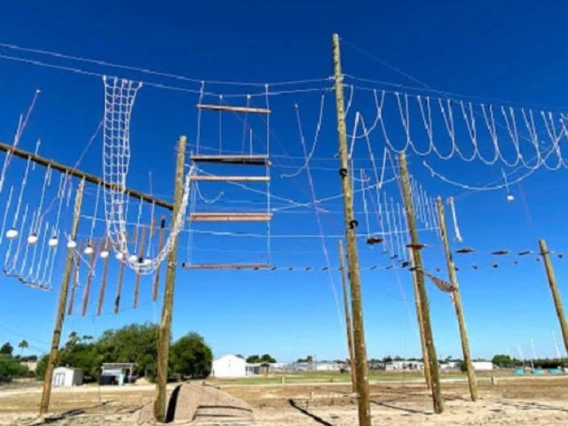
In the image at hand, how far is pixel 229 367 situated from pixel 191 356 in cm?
2958

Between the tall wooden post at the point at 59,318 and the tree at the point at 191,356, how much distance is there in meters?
54.7

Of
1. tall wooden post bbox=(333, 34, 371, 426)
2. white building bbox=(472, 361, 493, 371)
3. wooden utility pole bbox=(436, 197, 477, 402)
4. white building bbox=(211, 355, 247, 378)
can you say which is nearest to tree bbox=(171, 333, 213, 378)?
white building bbox=(211, 355, 247, 378)

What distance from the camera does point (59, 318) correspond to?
15734 mm

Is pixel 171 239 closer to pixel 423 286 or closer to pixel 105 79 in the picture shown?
pixel 105 79

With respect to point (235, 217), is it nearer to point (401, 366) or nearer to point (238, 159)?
point (238, 159)

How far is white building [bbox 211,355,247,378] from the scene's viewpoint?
95206 mm

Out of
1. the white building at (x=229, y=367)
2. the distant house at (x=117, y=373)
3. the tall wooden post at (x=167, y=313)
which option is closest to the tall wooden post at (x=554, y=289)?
the tall wooden post at (x=167, y=313)

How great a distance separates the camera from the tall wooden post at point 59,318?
15503mm

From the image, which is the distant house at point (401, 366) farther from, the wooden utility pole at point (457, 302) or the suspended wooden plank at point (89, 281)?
the suspended wooden plank at point (89, 281)

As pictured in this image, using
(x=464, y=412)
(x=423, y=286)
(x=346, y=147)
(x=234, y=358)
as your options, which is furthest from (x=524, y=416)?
(x=234, y=358)

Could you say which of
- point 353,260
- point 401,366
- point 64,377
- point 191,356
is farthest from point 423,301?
point 401,366

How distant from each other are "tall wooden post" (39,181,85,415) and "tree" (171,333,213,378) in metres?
54.7

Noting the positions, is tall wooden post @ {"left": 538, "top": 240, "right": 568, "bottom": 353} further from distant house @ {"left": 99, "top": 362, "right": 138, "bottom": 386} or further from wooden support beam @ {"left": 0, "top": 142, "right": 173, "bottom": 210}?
distant house @ {"left": 99, "top": 362, "right": 138, "bottom": 386}

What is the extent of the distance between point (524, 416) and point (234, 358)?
8942 centimetres
